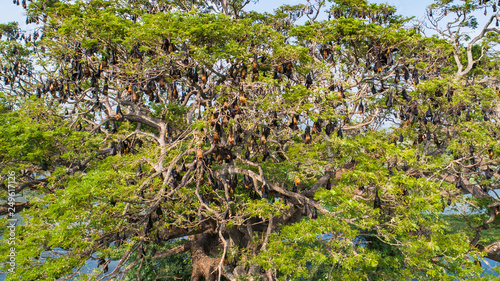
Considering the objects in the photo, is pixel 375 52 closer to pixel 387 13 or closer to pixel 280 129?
pixel 280 129

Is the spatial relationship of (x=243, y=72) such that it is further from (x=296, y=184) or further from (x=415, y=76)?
(x=415, y=76)

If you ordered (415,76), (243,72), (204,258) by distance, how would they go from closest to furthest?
Answer: (243,72)
(415,76)
(204,258)

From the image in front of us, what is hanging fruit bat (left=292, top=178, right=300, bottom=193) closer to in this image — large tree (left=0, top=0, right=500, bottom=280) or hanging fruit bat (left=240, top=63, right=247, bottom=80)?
large tree (left=0, top=0, right=500, bottom=280)

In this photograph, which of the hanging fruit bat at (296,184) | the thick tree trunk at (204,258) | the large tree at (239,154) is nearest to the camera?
the large tree at (239,154)

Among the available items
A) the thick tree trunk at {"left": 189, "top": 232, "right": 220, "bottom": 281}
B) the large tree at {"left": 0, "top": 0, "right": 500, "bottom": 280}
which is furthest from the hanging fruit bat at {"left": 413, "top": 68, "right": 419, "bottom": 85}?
the thick tree trunk at {"left": 189, "top": 232, "right": 220, "bottom": 281}

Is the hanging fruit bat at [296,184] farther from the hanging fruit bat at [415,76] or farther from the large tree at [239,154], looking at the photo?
the hanging fruit bat at [415,76]

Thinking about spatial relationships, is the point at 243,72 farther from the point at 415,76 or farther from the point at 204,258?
the point at 204,258

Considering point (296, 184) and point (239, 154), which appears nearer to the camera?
point (296, 184)

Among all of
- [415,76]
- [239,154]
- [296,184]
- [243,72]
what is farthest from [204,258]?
[415,76]

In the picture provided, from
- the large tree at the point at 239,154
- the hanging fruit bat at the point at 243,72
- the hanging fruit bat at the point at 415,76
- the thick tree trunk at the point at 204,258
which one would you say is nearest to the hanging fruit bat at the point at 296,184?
the large tree at the point at 239,154

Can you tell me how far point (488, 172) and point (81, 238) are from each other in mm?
10384

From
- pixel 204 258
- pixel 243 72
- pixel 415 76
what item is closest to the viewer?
pixel 243 72

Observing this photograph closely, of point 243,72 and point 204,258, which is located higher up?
point 243,72

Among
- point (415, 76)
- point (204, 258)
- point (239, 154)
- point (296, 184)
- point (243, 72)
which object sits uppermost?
point (243, 72)
